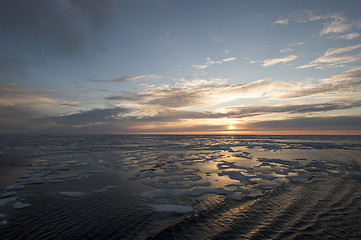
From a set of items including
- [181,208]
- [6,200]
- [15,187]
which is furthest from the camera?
[15,187]

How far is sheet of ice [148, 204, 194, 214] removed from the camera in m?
5.66

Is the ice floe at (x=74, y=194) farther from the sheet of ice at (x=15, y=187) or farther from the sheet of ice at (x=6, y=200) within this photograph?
the sheet of ice at (x=15, y=187)

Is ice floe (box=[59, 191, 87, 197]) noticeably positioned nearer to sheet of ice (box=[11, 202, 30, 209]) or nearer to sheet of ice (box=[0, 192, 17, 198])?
sheet of ice (box=[11, 202, 30, 209])

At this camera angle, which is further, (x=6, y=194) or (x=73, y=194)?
(x=73, y=194)

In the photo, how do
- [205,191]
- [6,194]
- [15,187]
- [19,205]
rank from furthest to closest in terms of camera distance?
1. [15,187]
2. [205,191]
3. [6,194]
4. [19,205]

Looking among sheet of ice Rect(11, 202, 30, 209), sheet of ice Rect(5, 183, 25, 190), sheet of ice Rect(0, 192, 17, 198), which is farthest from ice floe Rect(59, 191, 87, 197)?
sheet of ice Rect(5, 183, 25, 190)

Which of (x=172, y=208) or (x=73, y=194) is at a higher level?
(x=73, y=194)

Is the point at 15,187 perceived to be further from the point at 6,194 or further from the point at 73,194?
the point at 73,194

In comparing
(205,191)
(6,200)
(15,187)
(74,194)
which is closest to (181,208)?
(205,191)

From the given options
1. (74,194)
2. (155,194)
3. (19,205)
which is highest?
(19,205)

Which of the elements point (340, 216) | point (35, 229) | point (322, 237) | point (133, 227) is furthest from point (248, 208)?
point (35, 229)

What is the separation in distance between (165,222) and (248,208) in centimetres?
275

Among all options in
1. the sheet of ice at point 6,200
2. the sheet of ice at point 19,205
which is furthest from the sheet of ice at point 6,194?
the sheet of ice at point 19,205

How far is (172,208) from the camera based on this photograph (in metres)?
5.88
